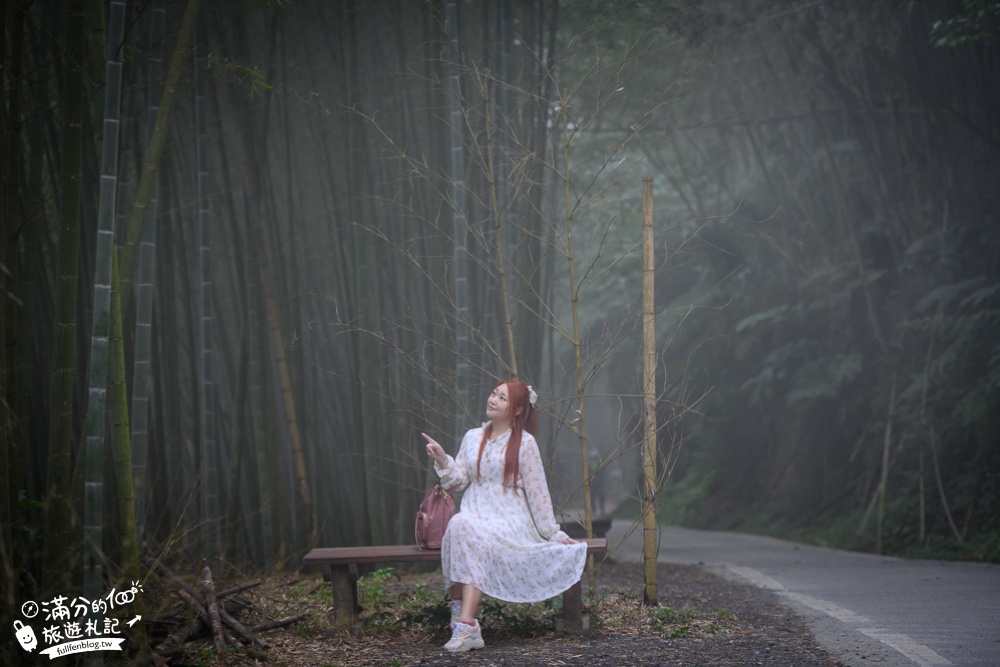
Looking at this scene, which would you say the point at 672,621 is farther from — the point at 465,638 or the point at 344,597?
the point at 344,597

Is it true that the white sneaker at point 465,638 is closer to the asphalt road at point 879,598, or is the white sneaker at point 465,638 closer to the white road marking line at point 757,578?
the asphalt road at point 879,598

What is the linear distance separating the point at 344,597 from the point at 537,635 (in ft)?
2.72

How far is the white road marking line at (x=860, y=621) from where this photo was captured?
4082mm

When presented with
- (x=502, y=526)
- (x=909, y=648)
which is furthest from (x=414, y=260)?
(x=909, y=648)

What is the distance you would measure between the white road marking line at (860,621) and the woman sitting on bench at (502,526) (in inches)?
49.4

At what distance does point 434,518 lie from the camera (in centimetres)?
475

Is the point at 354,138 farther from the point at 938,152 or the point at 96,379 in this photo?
the point at 938,152

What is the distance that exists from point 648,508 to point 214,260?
4328 mm

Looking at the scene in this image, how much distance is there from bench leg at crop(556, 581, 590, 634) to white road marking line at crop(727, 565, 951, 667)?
1.17m

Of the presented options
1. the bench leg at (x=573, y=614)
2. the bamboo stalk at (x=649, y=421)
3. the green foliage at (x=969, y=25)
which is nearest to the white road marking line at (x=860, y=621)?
the bamboo stalk at (x=649, y=421)

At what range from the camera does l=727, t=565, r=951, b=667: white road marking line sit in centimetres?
408

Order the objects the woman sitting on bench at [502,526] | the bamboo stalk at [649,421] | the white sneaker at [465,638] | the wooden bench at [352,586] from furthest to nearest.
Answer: the bamboo stalk at [649,421]
the wooden bench at [352,586]
the woman sitting on bench at [502,526]
the white sneaker at [465,638]

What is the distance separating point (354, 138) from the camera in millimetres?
7305

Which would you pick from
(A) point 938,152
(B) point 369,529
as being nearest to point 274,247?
(B) point 369,529
